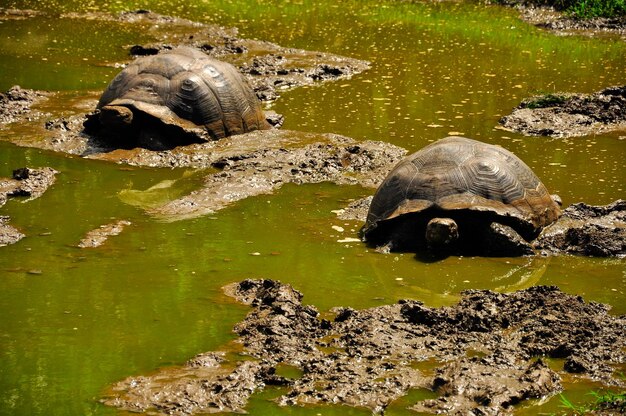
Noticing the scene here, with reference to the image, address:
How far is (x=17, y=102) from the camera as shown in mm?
11047

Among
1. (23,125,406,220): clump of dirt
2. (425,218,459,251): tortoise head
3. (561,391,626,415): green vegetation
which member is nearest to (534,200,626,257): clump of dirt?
(425,218,459,251): tortoise head

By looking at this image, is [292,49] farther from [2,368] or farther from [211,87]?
[2,368]

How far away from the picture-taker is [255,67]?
13445 millimetres

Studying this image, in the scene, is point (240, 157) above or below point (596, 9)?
below

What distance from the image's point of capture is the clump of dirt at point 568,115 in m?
10.7

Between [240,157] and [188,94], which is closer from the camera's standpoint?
[240,157]

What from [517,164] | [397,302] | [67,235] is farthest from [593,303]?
[67,235]

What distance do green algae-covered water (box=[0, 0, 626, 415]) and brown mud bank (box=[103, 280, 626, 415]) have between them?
142 millimetres

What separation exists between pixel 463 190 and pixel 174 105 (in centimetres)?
396

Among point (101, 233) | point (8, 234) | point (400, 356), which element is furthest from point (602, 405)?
point (8, 234)

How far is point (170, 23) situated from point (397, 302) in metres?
11.7

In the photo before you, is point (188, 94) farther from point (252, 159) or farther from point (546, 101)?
point (546, 101)

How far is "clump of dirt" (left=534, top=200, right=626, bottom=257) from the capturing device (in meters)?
7.00

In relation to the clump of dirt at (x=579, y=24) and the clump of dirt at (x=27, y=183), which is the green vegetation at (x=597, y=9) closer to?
the clump of dirt at (x=579, y=24)
